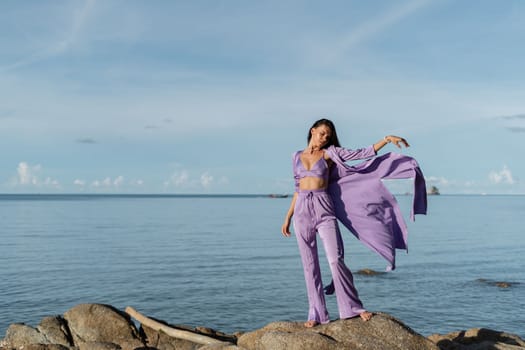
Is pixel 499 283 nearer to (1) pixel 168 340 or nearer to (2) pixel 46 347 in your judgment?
(1) pixel 168 340

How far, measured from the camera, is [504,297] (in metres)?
21.5

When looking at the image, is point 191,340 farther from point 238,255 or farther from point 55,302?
point 238,255

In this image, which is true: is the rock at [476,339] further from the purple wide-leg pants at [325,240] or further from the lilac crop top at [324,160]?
the lilac crop top at [324,160]

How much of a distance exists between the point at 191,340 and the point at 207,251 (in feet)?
77.3

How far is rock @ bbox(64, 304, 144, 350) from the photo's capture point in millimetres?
11406

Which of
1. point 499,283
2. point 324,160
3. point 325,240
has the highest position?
point 324,160

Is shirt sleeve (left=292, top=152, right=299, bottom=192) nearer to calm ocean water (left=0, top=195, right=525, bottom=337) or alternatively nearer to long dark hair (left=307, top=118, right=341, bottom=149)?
long dark hair (left=307, top=118, right=341, bottom=149)

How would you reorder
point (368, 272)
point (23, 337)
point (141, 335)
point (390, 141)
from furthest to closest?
point (368, 272)
point (23, 337)
point (141, 335)
point (390, 141)

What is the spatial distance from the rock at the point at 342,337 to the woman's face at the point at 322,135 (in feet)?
9.32

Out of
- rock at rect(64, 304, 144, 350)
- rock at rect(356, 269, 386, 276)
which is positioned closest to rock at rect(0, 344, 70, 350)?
rock at rect(64, 304, 144, 350)

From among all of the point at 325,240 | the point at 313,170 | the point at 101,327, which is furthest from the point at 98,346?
the point at 313,170

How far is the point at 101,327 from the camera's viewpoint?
37.8ft

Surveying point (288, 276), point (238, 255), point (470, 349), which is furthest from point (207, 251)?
point (470, 349)

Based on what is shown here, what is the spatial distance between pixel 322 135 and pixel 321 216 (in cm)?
128
